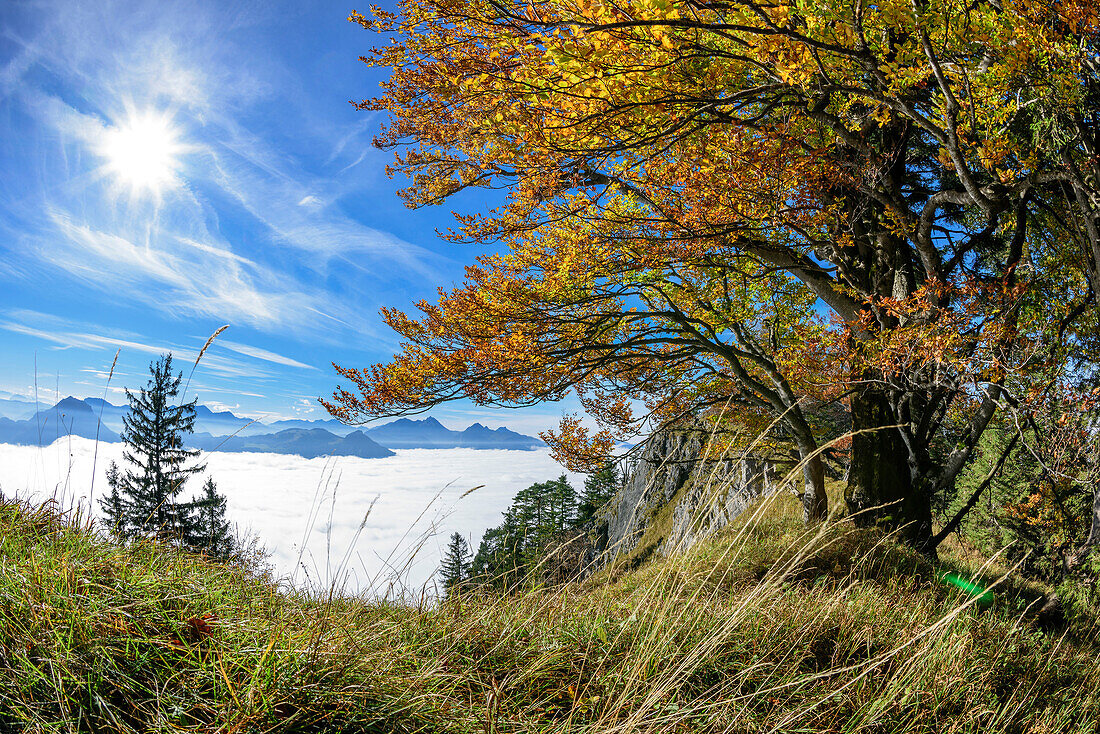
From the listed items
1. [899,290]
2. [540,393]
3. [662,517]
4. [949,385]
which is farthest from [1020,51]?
[662,517]

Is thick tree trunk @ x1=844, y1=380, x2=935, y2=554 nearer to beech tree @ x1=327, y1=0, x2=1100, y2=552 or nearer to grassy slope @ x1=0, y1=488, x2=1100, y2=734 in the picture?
beech tree @ x1=327, y1=0, x2=1100, y2=552

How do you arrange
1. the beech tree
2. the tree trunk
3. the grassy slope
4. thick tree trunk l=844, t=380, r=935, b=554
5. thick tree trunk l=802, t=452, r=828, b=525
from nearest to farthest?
the grassy slope, the beech tree, the tree trunk, thick tree trunk l=844, t=380, r=935, b=554, thick tree trunk l=802, t=452, r=828, b=525

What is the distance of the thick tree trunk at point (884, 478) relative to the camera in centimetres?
813

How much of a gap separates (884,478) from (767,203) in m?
4.48

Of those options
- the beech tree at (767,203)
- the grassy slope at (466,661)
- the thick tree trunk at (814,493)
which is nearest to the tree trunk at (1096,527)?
the beech tree at (767,203)

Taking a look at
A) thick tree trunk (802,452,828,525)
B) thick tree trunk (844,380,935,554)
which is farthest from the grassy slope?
thick tree trunk (802,452,828,525)

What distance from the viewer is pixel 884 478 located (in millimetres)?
8141

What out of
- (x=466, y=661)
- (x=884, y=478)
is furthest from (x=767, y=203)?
(x=466, y=661)

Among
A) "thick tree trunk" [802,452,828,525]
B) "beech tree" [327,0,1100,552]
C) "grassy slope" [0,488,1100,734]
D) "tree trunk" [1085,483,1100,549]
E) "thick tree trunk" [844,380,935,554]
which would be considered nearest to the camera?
"grassy slope" [0,488,1100,734]

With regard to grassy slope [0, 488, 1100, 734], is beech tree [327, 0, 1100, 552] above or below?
above

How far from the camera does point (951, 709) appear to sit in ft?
9.70

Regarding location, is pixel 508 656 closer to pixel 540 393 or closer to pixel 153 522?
pixel 153 522

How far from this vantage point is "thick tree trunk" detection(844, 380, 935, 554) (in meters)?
8.13

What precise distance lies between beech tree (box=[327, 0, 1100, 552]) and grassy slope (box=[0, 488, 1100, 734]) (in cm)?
178
